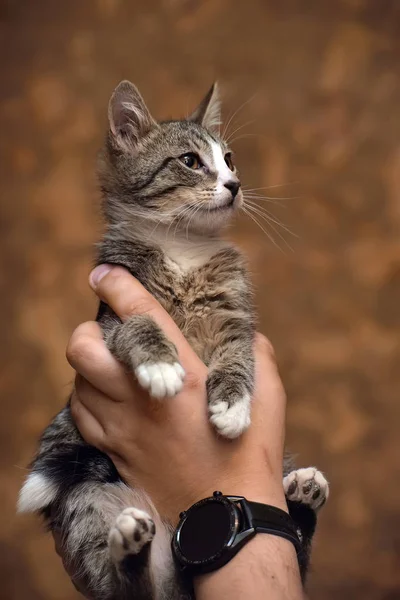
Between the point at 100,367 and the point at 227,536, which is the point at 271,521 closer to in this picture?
the point at 227,536

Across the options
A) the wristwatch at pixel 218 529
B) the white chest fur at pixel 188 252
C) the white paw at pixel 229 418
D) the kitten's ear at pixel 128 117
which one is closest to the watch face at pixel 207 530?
the wristwatch at pixel 218 529

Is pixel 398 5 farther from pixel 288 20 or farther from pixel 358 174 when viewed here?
pixel 358 174

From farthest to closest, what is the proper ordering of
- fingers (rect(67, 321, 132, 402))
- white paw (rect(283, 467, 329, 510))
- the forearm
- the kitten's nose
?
the kitten's nose
white paw (rect(283, 467, 329, 510))
fingers (rect(67, 321, 132, 402))
the forearm

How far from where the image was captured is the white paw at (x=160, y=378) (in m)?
1.24

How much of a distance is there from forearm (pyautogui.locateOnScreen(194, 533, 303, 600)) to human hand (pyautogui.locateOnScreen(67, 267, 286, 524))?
10cm

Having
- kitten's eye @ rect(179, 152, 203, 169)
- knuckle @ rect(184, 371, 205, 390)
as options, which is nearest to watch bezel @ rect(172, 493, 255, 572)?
knuckle @ rect(184, 371, 205, 390)

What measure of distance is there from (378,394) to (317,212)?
71 cm

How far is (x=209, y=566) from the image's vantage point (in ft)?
3.81

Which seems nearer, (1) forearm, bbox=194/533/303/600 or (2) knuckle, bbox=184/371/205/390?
(1) forearm, bbox=194/533/303/600

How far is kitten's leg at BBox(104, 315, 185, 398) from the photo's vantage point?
4.08 feet

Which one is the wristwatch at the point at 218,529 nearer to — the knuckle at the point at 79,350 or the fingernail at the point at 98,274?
the knuckle at the point at 79,350

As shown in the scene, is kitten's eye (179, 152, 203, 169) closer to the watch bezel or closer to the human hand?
the human hand

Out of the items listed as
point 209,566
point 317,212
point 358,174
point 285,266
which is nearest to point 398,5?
point 358,174

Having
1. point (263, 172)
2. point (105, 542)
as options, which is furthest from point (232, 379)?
point (263, 172)
